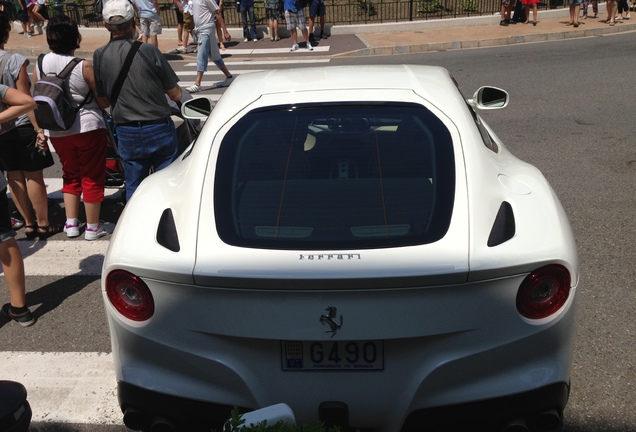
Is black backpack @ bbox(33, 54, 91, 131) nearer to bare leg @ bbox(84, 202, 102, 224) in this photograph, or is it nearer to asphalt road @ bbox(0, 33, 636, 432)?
bare leg @ bbox(84, 202, 102, 224)

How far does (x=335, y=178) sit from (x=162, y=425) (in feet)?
4.06

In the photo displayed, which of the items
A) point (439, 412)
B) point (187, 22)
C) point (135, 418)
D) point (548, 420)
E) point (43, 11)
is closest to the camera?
point (439, 412)

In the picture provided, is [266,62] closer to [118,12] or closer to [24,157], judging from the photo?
[24,157]

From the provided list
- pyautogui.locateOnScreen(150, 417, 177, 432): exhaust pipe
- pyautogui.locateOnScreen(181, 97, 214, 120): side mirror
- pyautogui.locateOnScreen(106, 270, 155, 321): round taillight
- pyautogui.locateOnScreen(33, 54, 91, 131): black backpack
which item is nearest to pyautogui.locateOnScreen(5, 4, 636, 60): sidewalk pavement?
pyautogui.locateOnScreen(33, 54, 91, 131): black backpack

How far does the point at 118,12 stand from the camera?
554 centimetres

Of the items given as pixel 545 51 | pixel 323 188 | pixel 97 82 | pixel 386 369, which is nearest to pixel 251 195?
pixel 323 188

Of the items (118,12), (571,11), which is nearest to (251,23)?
(571,11)

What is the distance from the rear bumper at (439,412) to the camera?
292 cm

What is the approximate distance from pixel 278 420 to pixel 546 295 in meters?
1.19

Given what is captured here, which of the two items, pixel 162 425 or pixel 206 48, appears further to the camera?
pixel 206 48

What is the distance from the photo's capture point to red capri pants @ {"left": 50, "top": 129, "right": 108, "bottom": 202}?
6155 millimetres

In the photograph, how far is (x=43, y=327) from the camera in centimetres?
511

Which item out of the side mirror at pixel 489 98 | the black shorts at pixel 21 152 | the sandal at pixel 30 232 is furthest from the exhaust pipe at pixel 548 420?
the sandal at pixel 30 232

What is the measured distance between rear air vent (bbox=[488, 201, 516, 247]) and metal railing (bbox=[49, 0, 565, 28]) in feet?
59.9
